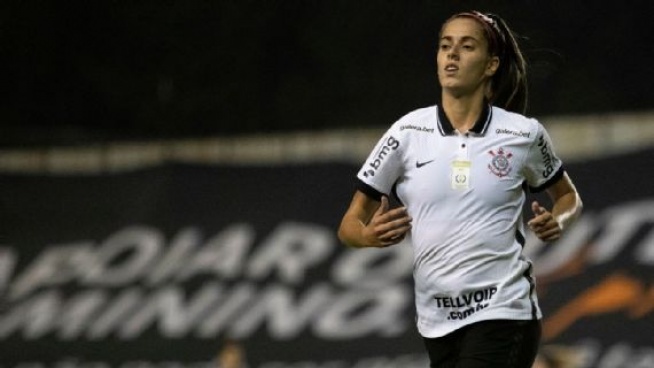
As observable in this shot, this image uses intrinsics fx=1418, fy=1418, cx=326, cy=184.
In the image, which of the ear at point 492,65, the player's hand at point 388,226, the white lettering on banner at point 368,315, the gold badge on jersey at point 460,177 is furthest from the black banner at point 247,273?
the player's hand at point 388,226

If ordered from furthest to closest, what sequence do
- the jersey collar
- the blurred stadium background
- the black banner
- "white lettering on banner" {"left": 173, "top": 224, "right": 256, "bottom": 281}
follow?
"white lettering on banner" {"left": 173, "top": 224, "right": 256, "bottom": 281} < the blurred stadium background < the black banner < the jersey collar

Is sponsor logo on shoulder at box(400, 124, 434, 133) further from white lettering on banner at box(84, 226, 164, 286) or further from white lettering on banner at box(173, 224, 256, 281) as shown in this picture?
white lettering on banner at box(84, 226, 164, 286)

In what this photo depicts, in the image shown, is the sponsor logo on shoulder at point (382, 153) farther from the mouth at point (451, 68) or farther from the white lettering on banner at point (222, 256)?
the white lettering on banner at point (222, 256)

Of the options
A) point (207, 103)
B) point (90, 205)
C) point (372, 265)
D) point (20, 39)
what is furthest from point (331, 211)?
point (20, 39)

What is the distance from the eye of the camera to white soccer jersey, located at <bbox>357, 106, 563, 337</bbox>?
438cm

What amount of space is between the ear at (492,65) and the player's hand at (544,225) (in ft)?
1.72

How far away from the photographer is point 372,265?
8.51m

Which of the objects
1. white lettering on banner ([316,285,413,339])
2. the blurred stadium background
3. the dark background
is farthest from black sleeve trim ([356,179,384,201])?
white lettering on banner ([316,285,413,339])

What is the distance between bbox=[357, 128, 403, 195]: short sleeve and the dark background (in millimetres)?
3632

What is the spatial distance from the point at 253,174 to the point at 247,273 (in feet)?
2.03

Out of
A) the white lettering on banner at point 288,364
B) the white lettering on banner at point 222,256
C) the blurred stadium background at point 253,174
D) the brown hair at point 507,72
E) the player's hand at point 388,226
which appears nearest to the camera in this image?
the player's hand at point 388,226

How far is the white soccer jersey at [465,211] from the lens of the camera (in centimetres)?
438

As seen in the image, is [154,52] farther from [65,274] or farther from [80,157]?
[65,274]

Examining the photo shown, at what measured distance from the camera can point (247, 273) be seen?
8867 millimetres
